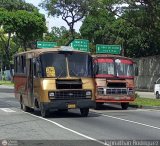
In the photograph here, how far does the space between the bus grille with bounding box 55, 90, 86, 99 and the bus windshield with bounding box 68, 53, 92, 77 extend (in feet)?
2.37

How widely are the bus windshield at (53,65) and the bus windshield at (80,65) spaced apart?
30cm

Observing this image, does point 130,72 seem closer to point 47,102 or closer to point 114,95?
point 114,95

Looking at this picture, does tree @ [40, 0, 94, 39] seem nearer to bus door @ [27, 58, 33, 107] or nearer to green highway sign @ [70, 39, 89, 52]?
green highway sign @ [70, 39, 89, 52]

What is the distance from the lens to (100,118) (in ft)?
69.2

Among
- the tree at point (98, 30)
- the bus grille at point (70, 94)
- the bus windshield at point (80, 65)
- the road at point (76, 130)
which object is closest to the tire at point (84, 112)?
the road at point (76, 130)

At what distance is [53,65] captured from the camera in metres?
21.0

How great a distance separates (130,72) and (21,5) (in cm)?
4583

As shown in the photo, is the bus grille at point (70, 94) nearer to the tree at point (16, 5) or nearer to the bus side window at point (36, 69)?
the bus side window at point (36, 69)

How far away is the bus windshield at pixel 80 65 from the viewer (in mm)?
21219

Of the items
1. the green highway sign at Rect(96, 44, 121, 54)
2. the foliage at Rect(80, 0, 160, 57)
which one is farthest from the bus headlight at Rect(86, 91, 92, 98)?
the green highway sign at Rect(96, 44, 121, 54)

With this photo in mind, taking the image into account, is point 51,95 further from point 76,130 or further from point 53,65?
point 76,130

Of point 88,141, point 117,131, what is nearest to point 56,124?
point 117,131

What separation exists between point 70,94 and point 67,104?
17.5 inches

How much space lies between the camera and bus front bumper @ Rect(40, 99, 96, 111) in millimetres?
20578
